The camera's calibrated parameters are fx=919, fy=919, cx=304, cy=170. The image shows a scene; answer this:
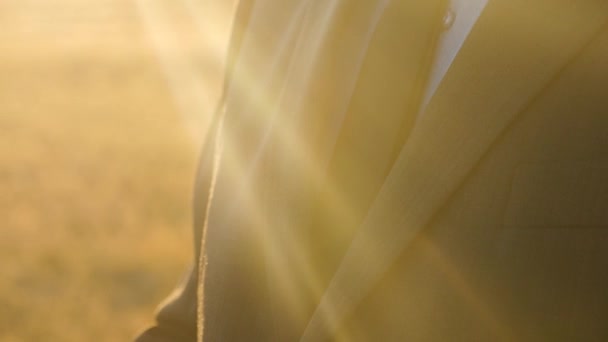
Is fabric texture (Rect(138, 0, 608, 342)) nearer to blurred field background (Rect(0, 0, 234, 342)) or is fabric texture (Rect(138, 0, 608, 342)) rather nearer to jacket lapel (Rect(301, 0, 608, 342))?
jacket lapel (Rect(301, 0, 608, 342))

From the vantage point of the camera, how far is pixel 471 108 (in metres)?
1.23

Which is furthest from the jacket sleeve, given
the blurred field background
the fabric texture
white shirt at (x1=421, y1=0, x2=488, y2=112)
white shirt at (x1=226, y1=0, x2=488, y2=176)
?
the blurred field background

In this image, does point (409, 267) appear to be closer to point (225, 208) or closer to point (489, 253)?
point (489, 253)

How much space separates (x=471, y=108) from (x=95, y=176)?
739 centimetres

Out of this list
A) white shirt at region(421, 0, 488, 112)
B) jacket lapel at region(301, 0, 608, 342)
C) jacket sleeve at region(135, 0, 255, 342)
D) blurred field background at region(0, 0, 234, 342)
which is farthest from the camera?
blurred field background at region(0, 0, 234, 342)

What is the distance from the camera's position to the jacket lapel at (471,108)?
1.16 metres

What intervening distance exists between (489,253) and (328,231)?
0.34 metres

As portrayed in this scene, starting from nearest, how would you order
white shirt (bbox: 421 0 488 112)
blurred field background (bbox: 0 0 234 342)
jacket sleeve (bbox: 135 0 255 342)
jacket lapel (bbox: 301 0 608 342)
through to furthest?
jacket lapel (bbox: 301 0 608 342) → white shirt (bbox: 421 0 488 112) → jacket sleeve (bbox: 135 0 255 342) → blurred field background (bbox: 0 0 234 342)

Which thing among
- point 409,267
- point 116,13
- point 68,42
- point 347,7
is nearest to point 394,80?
point 347,7

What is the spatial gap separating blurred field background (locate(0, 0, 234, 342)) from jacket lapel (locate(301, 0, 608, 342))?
14.7 feet

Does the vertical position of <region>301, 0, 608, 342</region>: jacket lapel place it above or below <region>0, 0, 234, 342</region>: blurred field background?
above

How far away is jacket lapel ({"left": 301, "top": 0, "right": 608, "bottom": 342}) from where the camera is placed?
1163 mm

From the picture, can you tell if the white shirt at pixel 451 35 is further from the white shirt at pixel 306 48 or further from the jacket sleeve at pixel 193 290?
the jacket sleeve at pixel 193 290

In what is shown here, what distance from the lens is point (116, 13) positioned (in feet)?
68.8
